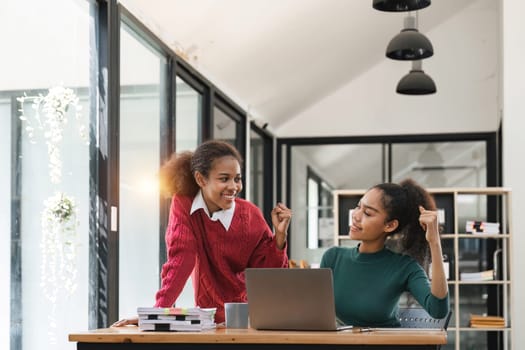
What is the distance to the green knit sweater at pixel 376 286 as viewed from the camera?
9.41 ft

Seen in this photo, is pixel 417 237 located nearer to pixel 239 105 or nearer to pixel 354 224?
pixel 354 224

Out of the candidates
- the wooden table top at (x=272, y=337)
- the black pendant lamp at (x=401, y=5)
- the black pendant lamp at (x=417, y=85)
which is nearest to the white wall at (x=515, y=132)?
the black pendant lamp at (x=417, y=85)

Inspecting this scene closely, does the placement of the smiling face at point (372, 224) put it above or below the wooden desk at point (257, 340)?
above

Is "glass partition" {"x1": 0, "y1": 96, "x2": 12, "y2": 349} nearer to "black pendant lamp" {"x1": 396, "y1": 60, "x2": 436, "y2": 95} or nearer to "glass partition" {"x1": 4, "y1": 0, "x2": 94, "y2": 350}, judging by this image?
"glass partition" {"x1": 4, "y1": 0, "x2": 94, "y2": 350}

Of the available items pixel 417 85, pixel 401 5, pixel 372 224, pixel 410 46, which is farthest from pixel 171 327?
pixel 417 85

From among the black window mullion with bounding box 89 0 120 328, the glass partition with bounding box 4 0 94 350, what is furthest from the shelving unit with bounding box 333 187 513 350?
the glass partition with bounding box 4 0 94 350

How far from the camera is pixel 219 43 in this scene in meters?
6.01

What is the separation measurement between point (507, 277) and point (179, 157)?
4328 mm

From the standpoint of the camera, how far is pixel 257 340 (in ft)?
8.00

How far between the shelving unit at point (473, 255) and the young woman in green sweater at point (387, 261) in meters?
3.66

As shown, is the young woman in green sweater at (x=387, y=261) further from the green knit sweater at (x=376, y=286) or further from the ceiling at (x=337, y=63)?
the ceiling at (x=337, y=63)

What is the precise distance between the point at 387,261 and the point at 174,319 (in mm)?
757

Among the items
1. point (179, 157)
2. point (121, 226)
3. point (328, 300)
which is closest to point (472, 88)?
point (121, 226)

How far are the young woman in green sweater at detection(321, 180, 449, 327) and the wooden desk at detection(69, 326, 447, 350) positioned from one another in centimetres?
30
